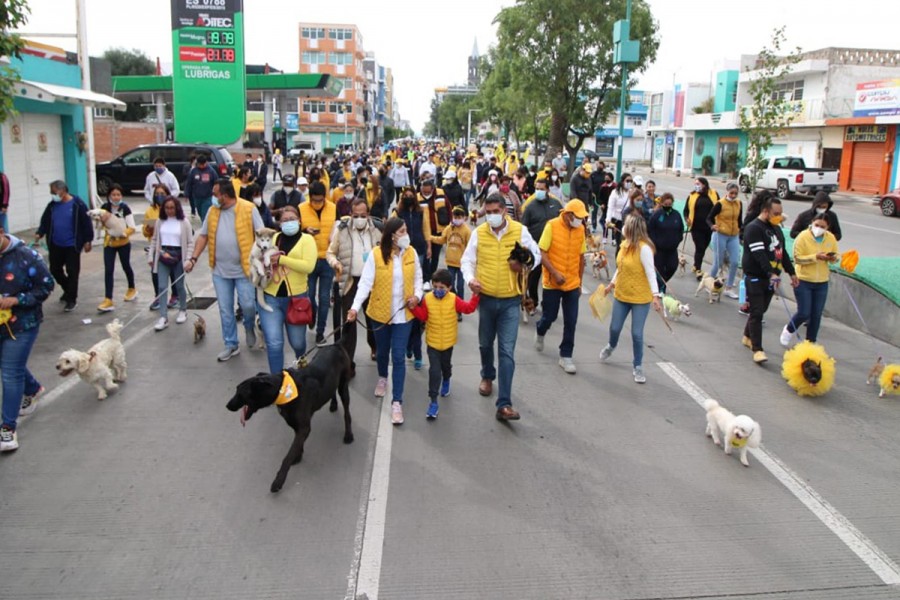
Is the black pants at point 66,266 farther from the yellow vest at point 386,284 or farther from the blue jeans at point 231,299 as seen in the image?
the yellow vest at point 386,284

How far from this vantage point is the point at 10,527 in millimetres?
4312

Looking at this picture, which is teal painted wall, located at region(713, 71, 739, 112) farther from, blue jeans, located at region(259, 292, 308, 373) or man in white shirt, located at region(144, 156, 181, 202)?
blue jeans, located at region(259, 292, 308, 373)

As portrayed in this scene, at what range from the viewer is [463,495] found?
4762mm

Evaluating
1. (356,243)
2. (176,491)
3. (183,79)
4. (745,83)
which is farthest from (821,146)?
(176,491)

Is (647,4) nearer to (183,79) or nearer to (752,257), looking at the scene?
(183,79)

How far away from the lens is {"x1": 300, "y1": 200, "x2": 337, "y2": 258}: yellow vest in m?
8.09

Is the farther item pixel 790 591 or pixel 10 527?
pixel 10 527

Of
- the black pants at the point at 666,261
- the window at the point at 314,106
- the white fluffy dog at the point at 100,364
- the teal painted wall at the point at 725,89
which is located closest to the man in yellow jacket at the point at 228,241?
the white fluffy dog at the point at 100,364

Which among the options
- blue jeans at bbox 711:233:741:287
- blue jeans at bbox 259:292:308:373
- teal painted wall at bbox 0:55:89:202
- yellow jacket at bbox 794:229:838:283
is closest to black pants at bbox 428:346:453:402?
blue jeans at bbox 259:292:308:373

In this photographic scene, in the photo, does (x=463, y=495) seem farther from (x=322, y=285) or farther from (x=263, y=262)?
(x=322, y=285)

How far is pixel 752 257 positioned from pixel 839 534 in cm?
408

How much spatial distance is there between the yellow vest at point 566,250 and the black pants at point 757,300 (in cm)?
212

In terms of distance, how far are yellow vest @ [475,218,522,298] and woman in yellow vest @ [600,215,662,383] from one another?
150 cm

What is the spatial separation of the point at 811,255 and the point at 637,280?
2100 mm
